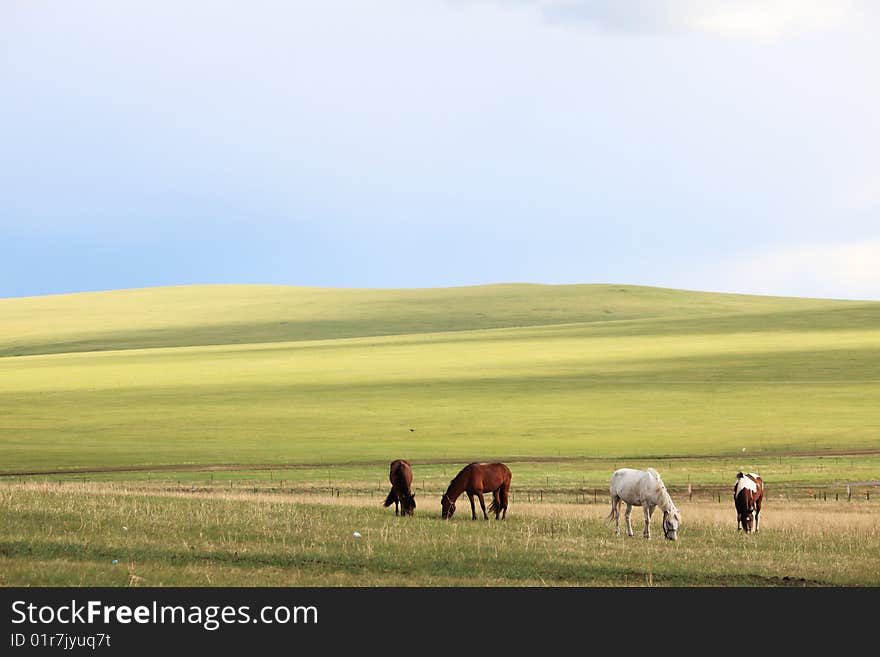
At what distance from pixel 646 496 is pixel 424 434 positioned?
37.7m

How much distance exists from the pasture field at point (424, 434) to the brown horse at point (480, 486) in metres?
0.55

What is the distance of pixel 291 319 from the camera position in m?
144

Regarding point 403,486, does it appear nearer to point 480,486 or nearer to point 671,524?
point 480,486

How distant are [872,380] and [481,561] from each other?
6459 cm

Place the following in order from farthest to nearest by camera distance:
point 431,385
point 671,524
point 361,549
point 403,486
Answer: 1. point 431,385
2. point 403,486
3. point 671,524
4. point 361,549

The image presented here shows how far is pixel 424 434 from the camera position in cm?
6062

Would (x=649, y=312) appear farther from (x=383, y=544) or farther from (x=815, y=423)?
(x=383, y=544)

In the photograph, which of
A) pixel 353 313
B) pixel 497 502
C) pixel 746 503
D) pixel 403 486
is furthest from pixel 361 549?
pixel 353 313

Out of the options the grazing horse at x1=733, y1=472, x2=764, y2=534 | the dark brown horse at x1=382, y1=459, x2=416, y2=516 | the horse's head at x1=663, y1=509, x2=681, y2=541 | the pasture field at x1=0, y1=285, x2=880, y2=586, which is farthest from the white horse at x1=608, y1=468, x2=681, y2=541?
the dark brown horse at x1=382, y1=459, x2=416, y2=516

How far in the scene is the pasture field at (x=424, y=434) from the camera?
18.3 m

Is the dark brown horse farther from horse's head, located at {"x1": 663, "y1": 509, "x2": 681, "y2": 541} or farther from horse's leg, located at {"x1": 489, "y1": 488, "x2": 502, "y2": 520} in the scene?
horse's head, located at {"x1": 663, "y1": 509, "x2": 681, "y2": 541}

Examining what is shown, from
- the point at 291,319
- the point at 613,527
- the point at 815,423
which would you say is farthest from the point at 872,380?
the point at 291,319

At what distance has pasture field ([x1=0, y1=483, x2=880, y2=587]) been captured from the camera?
1656 centimetres

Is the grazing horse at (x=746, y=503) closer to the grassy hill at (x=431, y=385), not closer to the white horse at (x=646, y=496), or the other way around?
the white horse at (x=646, y=496)
